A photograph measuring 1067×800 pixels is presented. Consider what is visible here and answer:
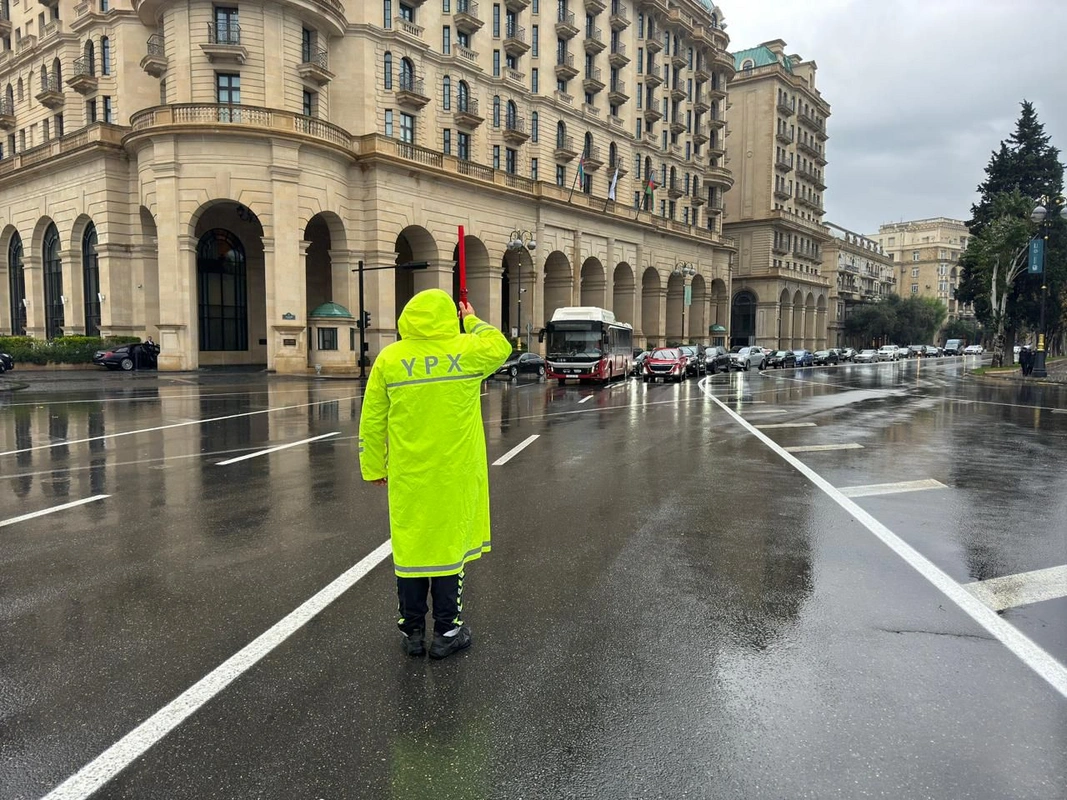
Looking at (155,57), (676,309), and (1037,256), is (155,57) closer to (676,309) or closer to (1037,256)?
(1037,256)

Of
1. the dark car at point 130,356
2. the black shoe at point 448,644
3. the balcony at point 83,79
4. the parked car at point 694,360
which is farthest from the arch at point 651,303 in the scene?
the black shoe at point 448,644

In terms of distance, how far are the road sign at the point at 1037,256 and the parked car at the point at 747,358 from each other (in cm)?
1847

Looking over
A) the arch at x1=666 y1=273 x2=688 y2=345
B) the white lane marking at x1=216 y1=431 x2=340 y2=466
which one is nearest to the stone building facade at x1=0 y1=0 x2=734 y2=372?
the arch at x1=666 y1=273 x2=688 y2=345

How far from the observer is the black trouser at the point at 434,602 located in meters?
3.83

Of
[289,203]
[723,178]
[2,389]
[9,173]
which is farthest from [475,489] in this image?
[723,178]

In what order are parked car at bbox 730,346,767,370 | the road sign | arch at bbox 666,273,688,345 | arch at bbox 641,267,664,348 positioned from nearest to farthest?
the road sign < parked car at bbox 730,346,767,370 < arch at bbox 641,267,664,348 < arch at bbox 666,273,688,345

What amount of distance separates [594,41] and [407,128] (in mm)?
20126

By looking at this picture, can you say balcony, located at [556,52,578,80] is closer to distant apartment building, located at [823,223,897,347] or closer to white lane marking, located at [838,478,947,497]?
white lane marking, located at [838,478,947,497]

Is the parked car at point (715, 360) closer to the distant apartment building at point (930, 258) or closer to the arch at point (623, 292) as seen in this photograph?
the arch at point (623, 292)

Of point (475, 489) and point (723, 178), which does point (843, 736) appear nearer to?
point (475, 489)

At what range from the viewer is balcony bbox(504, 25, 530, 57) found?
46.2 meters

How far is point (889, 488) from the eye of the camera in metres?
8.35

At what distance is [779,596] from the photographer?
15.6 ft

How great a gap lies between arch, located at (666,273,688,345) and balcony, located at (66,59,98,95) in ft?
153
